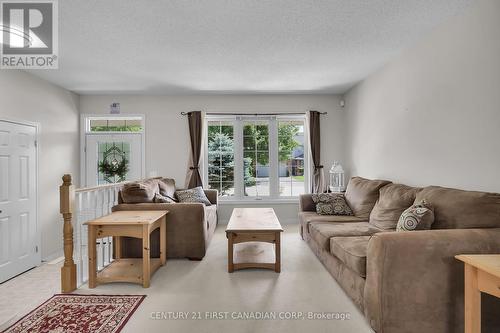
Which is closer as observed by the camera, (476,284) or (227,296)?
(476,284)

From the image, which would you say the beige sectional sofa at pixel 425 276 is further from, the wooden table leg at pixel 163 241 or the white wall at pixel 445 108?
the wooden table leg at pixel 163 241

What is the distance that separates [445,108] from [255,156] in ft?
10.9

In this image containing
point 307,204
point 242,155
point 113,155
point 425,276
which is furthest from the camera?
point 242,155

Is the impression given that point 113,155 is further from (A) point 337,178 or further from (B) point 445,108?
(B) point 445,108

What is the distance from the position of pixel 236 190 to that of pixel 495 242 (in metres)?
4.12

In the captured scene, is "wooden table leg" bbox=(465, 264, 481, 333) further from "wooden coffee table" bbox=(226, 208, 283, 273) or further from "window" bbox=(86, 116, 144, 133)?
"window" bbox=(86, 116, 144, 133)

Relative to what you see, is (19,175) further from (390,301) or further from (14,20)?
(390,301)

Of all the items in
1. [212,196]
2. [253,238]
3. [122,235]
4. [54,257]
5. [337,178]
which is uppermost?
[337,178]

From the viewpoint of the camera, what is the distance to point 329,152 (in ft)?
17.7

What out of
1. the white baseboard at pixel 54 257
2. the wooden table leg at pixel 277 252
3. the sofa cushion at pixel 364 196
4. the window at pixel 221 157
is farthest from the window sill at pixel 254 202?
the white baseboard at pixel 54 257

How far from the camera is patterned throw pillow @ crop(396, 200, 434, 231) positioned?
2234 mm

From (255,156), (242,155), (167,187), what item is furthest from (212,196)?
(255,156)

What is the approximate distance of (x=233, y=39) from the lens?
297 cm

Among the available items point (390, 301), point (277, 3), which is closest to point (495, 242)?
point (390, 301)
